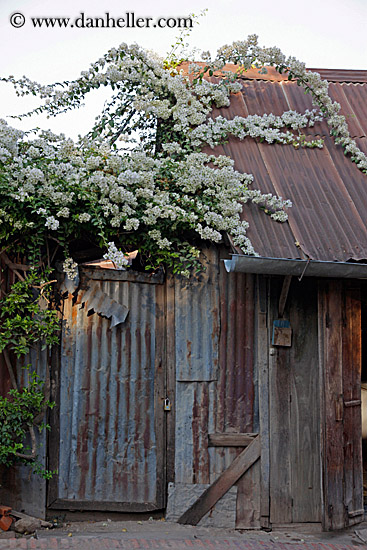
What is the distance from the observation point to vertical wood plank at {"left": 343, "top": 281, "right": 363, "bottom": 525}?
597cm

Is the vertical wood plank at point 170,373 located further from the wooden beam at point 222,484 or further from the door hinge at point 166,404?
the wooden beam at point 222,484

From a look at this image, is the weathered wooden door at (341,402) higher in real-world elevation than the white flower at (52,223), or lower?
lower

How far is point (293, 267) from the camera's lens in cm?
536

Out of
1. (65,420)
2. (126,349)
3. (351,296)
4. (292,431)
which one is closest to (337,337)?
(351,296)

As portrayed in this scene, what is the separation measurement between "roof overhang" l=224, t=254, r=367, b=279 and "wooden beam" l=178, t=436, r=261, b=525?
1983mm

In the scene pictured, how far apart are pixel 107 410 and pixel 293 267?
8.42 ft

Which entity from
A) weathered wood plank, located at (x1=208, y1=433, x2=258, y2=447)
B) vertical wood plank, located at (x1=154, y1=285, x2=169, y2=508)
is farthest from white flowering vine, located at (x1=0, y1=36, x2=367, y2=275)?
weathered wood plank, located at (x1=208, y1=433, x2=258, y2=447)

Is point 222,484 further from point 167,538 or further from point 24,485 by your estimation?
point 24,485

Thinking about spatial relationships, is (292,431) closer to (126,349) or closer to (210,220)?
(126,349)

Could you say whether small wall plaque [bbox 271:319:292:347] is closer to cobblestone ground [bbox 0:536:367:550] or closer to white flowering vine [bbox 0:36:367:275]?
white flowering vine [bbox 0:36:367:275]

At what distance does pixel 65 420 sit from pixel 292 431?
2.52 meters

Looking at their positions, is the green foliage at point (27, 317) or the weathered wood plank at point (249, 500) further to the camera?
the weathered wood plank at point (249, 500)

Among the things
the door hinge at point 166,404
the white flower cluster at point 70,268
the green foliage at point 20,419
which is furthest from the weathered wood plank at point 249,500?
the white flower cluster at point 70,268

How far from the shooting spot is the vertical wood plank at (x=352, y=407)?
5.97 meters
